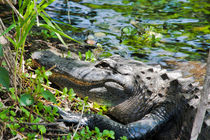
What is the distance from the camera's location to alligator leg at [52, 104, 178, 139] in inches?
114

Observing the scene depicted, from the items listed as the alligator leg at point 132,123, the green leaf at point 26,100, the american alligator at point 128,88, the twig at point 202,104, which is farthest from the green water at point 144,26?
the twig at point 202,104

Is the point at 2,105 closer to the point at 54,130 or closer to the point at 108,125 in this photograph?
the point at 54,130

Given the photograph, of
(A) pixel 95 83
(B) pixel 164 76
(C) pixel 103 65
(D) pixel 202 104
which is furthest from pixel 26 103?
(B) pixel 164 76

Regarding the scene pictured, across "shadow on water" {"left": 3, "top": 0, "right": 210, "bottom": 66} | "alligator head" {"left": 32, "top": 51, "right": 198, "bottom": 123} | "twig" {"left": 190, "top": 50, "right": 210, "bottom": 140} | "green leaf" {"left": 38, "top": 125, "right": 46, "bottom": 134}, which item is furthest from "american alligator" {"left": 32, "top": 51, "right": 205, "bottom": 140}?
"twig" {"left": 190, "top": 50, "right": 210, "bottom": 140}

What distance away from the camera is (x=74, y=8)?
728 centimetres

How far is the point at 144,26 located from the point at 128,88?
3.27 metres

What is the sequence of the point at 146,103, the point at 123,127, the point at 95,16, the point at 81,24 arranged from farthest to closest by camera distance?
the point at 95,16 → the point at 81,24 → the point at 146,103 → the point at 123,127

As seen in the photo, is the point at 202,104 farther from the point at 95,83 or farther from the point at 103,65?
the point at 103,65

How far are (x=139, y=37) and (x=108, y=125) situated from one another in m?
3.36

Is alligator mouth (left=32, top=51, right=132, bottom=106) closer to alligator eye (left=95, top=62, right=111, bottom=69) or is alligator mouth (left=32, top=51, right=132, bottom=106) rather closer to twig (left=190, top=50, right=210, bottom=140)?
alligator eye (left=95, top=62, right=111, bottom=69)

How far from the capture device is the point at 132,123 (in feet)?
9.93

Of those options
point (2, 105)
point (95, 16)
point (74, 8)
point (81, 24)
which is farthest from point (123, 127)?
point (74, 8)

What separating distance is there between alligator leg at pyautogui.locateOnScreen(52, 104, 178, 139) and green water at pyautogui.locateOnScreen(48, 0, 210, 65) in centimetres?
208

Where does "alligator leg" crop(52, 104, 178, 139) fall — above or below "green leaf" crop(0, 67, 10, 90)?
below
